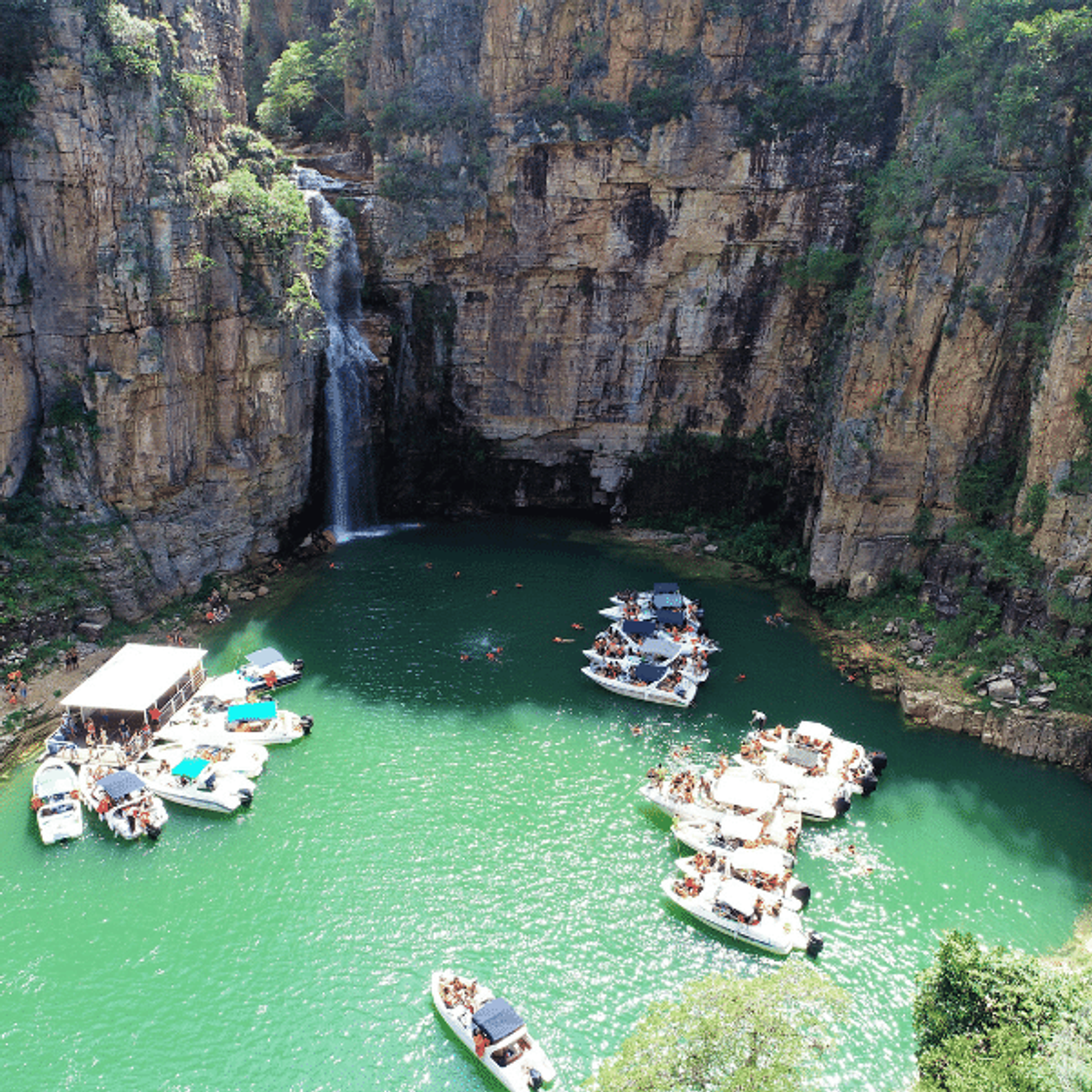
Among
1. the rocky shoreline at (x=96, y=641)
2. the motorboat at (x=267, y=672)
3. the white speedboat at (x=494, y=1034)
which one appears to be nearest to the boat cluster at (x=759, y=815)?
the white speedboat at (x=494, y=1034)

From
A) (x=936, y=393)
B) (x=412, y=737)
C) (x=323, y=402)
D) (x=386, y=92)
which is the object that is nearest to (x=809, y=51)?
(x=936, y=393)

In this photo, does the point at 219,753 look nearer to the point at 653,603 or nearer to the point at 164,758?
the point at 164,758

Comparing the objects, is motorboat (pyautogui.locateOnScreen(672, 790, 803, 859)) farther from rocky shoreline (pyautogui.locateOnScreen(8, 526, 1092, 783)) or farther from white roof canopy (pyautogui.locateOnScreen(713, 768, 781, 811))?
rocky shoreline (pyautogui.locateOnScreen(8, 526, 1092, 783))

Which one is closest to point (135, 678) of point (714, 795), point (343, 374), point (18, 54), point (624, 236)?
point (343, 374)

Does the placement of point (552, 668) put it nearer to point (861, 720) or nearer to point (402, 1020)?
point (861, 720)

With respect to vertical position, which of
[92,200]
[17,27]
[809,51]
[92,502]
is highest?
[809,51]

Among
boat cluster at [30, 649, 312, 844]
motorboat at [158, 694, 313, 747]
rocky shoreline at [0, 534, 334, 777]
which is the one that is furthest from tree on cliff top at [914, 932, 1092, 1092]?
rocky shoreline at [0, 534, 334, 777]
